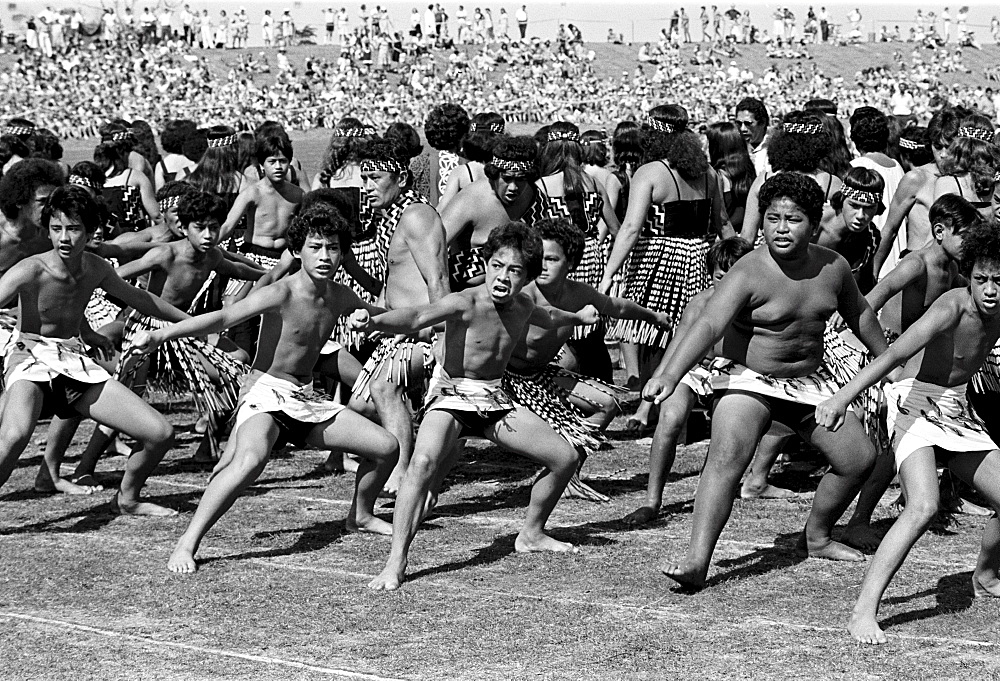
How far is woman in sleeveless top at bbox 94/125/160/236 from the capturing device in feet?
32.4

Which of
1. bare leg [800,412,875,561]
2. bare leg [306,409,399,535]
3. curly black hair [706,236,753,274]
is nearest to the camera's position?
bare leg [800,412,875,561]

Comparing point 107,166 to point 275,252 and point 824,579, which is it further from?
point 824,579

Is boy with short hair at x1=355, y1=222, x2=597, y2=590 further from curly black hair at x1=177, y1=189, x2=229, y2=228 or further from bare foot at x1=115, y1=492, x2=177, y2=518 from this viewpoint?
curly black hair at x1=177, y1=189, x2=229, y2=228

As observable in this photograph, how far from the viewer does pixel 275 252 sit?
895 cm

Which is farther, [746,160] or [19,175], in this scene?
[746,160]

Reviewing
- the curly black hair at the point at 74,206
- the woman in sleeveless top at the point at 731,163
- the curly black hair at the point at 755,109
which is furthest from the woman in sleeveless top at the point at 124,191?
the curly black hair at the point at 755,109

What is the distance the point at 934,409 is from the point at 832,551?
0.99 m

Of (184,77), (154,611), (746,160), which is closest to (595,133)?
(746,160)

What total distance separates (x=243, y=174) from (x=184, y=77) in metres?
29.2

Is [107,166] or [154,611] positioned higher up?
[107,166]

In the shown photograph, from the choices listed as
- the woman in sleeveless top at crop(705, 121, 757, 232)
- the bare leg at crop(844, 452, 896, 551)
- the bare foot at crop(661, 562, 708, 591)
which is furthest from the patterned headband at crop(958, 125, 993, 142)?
the bare foot at crop(661, 562, 708, 591)

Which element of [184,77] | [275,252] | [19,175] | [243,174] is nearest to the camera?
[19,175]

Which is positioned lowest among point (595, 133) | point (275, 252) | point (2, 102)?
point (2, 102)

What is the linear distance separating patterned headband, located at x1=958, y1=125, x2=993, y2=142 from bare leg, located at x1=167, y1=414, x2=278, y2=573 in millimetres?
4839
